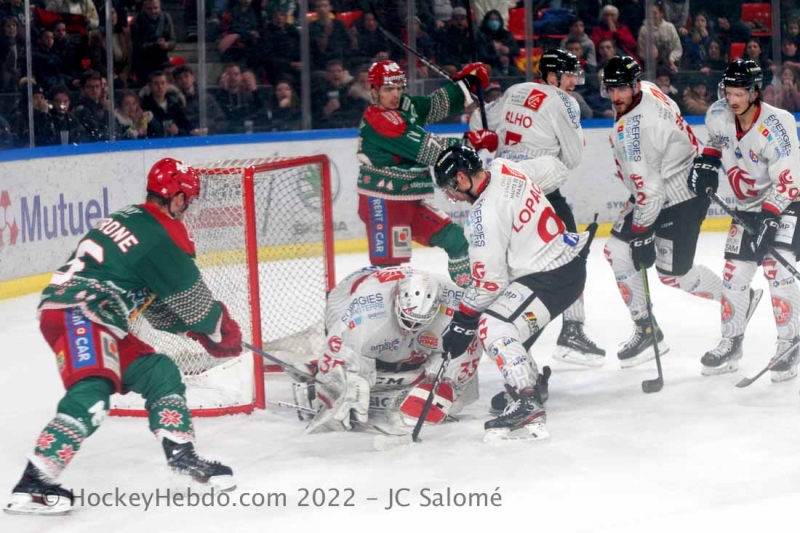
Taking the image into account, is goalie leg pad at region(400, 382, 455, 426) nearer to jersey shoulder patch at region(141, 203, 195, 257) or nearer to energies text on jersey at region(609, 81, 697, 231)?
jersey shoulder patch at region(141, 203, 195, 257)

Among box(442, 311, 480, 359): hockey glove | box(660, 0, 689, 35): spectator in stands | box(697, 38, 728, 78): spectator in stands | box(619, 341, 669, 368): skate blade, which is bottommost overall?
box(619, 341, 669, 368): skate blade

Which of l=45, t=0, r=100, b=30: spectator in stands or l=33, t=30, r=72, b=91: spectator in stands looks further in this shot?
l=45, t=0, r=100, b=30: spectator in stands

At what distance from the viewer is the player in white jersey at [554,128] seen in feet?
17.3

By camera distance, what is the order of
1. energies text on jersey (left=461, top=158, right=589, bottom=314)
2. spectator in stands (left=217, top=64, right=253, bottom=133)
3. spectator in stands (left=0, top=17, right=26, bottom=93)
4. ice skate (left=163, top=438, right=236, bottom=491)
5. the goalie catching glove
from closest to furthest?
ice skate (left=163, top=438, right=236, bottom=491)
energies text on jersey (left=461, top=158, right=589, bottom=314)
the goalie catching glove
spectator in stands (left=0, top=17, right=26, bottom=93)
spectator in stands (left=217, top=64, right=253, bottom=133)

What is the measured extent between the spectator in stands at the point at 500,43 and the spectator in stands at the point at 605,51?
0.67 metres

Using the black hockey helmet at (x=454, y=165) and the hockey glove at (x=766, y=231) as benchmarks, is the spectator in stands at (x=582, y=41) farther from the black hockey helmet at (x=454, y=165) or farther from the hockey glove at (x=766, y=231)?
the black hockey helmet at (x=454, y=165)

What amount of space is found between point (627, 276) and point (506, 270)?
115 cm

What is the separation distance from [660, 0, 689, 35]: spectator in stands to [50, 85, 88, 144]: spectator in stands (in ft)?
15.1

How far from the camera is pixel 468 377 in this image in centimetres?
442

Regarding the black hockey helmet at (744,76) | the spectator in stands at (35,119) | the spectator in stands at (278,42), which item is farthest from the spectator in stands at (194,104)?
the black hockey helmet at (744,76)

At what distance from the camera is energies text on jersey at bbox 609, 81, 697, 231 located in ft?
16.1

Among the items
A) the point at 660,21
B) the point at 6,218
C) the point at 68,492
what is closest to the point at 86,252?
the point at 68,492

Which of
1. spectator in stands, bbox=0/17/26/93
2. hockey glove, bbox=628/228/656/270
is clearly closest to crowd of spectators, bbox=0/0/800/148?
spectator in stands, bbox=0/17/26/93

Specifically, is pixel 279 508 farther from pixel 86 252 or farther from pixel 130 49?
pixel 130 49
